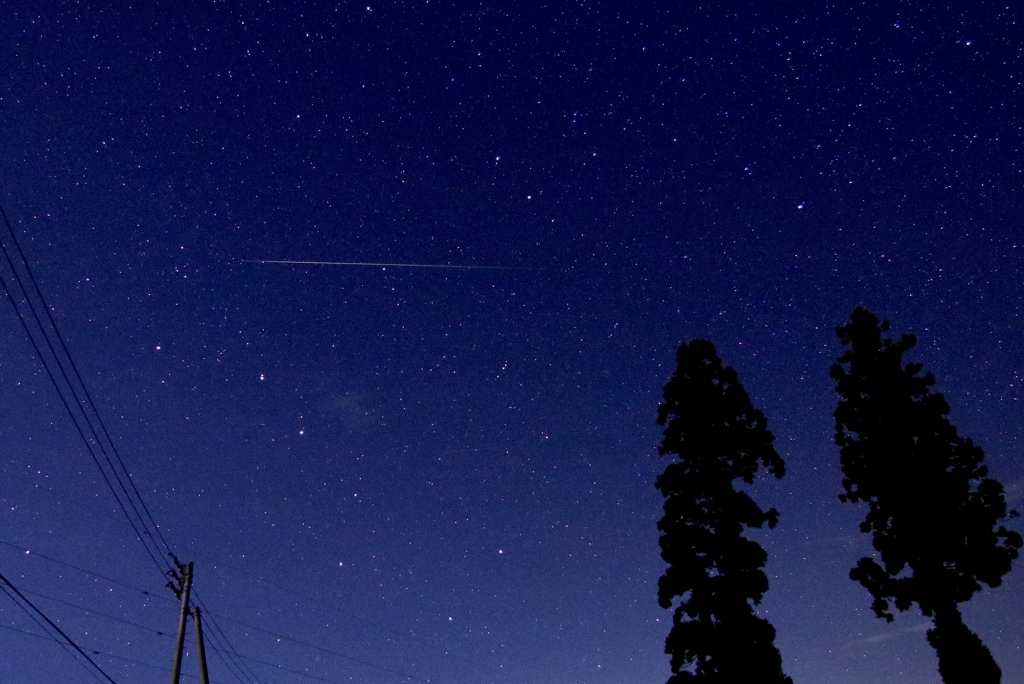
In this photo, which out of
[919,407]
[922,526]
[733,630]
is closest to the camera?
[733,630]

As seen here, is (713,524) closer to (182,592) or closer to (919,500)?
(919,500)

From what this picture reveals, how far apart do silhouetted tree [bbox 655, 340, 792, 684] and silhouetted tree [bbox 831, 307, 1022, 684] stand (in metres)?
2.94

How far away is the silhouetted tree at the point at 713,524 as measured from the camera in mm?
18031

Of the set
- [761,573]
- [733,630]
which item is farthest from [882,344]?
[733,630]

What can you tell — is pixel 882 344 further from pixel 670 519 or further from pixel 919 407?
pixel 670 519

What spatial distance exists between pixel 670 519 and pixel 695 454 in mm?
1981

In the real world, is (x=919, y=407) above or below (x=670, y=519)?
above

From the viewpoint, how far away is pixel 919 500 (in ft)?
64.5

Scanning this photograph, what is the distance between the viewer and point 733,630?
18109 mm

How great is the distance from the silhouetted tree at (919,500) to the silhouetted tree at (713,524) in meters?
2.94

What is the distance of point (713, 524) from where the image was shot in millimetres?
19672

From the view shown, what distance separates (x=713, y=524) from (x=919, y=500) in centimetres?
557

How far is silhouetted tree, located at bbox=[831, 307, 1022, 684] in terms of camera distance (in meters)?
18.7

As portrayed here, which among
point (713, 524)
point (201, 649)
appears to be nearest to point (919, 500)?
point (713, 524)
